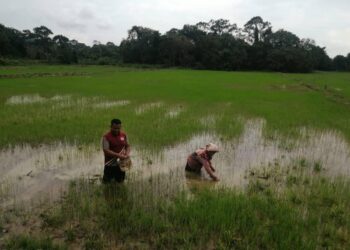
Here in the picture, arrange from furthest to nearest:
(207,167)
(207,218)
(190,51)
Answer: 1. (190,51)
2. (207,167)
3. (207,218)

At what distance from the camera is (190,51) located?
63812 mm

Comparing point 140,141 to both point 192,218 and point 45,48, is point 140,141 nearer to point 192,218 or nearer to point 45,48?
point 192,218

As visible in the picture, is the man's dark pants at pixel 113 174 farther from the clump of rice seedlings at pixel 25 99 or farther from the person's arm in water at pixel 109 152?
the clump of rice seedlings at pixel 25 99

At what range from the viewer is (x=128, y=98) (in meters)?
17.8

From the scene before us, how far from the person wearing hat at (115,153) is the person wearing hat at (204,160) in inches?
52.4

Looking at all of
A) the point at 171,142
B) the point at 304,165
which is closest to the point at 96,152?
the point at 171,142

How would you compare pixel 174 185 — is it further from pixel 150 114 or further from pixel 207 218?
pixel 150 114

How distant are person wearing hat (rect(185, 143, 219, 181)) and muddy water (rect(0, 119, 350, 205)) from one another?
0.55 ft

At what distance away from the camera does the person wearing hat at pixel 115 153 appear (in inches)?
224

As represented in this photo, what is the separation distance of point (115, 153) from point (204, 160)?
168cm

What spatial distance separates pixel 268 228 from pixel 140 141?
512 cm

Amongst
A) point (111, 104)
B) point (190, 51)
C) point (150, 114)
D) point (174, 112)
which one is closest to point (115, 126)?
point (150, 114)

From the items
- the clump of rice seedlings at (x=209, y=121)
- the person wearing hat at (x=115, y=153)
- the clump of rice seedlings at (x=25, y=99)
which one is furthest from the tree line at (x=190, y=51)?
the person wearing hat at (x=115, y=153)

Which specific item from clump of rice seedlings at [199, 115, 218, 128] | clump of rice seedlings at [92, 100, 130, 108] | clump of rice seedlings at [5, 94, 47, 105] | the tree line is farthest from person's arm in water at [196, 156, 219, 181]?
the tree line
